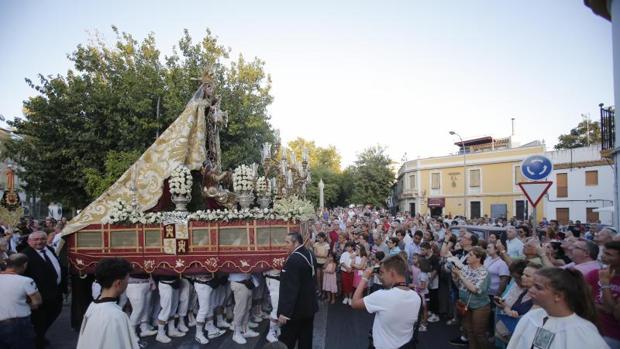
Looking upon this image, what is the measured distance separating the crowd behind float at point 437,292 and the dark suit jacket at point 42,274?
0.02 m

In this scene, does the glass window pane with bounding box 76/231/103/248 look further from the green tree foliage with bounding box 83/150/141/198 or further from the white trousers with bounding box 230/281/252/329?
the green tree foliage with bounding box 83/150/141/198

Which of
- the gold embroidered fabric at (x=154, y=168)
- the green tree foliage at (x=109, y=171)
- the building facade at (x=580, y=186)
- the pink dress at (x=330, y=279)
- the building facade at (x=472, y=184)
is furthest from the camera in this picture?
the building facade at (x=472, y=184)

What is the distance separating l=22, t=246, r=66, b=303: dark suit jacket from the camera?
261 inches

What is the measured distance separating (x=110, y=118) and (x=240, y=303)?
38.8 ft

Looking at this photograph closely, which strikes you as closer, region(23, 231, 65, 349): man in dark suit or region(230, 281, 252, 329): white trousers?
region(23, 231, 65, 349): man in dark suit

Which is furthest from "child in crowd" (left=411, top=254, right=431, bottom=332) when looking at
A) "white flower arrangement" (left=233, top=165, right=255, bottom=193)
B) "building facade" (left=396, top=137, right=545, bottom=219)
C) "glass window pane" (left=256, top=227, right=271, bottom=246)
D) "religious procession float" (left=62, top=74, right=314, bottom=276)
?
"building facade" (left=396, top=137, right=545, bottom=219)

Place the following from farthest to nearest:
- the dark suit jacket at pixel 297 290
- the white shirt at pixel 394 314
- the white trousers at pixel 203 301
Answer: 1. the white trousers at pixel 203 301
2. the dark suit jacket at pixel 297 290
3. the white shirt at pixel 394 314

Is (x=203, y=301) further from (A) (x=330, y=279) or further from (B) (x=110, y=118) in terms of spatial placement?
(B) (x=110, y=118)

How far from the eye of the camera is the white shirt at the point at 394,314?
3.75m

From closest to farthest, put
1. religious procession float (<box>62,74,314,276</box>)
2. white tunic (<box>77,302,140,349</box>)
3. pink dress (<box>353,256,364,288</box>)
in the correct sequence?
white tunic (<box>77,302,140,349</box>)
religious procession float (<box>62,74,314,276</box>)
pink dress (<box>353,256,364,288</box>)

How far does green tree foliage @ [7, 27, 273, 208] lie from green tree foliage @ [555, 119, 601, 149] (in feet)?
135

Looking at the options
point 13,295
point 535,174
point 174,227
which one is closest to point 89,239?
point 174,227

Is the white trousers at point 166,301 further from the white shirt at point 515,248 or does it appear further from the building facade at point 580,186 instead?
the building facade at point 580,186

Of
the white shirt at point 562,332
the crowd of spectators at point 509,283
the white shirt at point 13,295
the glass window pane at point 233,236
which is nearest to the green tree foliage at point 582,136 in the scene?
the crowd of spectators at point 509,283
